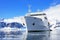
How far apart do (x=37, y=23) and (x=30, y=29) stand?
2.48 metres

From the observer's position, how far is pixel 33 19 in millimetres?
67062

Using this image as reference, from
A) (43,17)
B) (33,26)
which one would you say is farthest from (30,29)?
(43,17)

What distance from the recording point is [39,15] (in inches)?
2781

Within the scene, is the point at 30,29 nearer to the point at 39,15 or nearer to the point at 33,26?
the point at 33,26

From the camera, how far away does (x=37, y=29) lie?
66.9m

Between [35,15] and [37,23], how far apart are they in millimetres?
4112

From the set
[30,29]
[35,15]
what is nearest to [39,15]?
[35,15]

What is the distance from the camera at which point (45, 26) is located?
6781cm

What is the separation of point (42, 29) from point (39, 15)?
513 centimetres

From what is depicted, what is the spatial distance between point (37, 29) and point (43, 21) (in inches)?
114

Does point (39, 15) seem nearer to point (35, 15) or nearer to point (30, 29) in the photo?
point (35, 15)

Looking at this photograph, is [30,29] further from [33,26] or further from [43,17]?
[43,17]

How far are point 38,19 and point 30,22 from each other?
274 cm

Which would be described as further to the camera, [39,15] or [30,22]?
[39,15]
